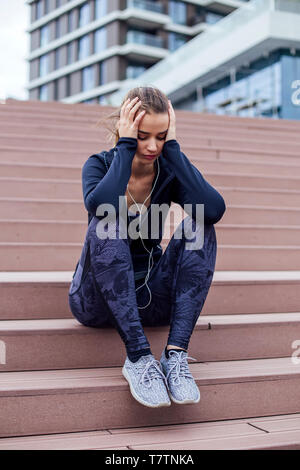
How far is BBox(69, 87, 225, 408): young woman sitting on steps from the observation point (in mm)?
1516

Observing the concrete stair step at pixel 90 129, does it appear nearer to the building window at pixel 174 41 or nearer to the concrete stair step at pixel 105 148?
the concrete stair step at pixel 105 148

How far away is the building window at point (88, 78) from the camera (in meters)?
25.4

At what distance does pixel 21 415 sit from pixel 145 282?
55 cm

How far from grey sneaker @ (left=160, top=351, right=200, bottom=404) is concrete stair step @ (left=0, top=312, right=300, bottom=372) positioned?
0.25 m

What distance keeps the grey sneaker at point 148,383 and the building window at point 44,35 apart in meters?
30.3

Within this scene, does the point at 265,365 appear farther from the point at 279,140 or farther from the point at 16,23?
the point at 16,23

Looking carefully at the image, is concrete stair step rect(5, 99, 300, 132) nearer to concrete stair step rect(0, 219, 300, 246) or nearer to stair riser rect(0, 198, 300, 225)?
stair riser rect(0, 198, 300, 225)

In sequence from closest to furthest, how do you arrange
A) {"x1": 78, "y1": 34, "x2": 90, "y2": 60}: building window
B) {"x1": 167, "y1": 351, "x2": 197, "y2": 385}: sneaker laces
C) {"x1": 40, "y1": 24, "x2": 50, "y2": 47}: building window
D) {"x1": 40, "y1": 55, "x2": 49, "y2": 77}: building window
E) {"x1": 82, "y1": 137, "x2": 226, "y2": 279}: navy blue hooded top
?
{"x1": 167, "y1": 351, "x2": 197, "y2": 385}: sneaker laces < {"x1": 82, "y1": 137, "x2": 226, "y2": 279}: navy blue hooded top < {"x1": 78, "y1": 34, "x2": 90, "y2": 60}: building window < {"x1": 40, "y1": 55, "x2": 49, "y2": 77}: building window < {"x1": 40, "y1": 24, "x2": 50, "y2": 47}: building window

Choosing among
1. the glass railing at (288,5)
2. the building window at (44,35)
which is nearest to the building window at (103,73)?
the building window at (44,35)

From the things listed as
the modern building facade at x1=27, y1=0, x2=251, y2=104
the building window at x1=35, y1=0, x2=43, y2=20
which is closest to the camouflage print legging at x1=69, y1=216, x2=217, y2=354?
the modern building facade at x1=27, y1=0, x2=251, y2=104

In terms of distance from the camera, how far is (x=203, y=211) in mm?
1682

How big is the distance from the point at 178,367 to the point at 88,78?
83.8 feet

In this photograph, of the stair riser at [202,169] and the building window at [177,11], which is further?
the building window at [177,11]

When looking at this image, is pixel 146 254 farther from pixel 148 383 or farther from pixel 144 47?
pixel 144 47
